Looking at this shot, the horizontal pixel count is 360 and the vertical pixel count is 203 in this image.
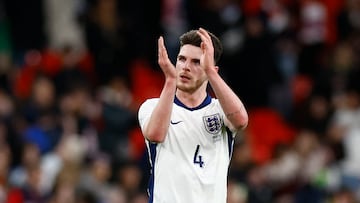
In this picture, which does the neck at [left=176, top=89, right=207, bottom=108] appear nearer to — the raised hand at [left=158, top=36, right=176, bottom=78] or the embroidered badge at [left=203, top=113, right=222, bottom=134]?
the embroidered badge at [left=203, top=113, right=222, bottom=134]

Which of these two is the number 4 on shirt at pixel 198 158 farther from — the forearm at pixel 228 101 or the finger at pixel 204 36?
the finger at pixel 204 36

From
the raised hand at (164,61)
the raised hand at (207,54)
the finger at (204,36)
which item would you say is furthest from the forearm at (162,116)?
the finger at (204,36)

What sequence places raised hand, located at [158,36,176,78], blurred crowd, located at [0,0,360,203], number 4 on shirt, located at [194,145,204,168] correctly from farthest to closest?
blurred crowd, located at [0,0,360,203], number 4 on shirt, located at [194,145,204,168], raised hand, located at [158,36,176,78]

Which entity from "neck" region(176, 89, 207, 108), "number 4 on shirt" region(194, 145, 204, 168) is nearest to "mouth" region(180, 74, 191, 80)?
"neck" region(176, 89, 207, 108)

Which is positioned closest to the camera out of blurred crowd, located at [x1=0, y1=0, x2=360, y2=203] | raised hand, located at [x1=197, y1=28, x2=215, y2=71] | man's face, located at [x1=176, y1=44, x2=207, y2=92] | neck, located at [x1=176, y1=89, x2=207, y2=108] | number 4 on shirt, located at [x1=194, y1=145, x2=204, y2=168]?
Answer: raised hand, located at [x1=197, y1=28, x2=215, y2=71]

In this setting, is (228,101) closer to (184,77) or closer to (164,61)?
(184,77)

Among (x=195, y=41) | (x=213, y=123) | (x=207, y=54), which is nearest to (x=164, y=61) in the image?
(x=207, y=54)

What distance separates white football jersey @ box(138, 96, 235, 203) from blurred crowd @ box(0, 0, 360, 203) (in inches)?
219

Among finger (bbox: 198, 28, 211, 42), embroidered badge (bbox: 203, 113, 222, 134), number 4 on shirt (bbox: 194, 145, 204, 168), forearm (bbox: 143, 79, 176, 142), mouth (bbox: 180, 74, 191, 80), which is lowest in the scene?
number 4 on shirt (bbox: 194, 145, 204, 168)

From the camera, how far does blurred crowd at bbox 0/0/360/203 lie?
51.5ft

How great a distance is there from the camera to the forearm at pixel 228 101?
353 inches

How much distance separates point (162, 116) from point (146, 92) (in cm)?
903

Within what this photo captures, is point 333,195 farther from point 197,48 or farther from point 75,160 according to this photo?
point 197,48

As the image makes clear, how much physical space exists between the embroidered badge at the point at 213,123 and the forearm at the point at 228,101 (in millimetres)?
161
